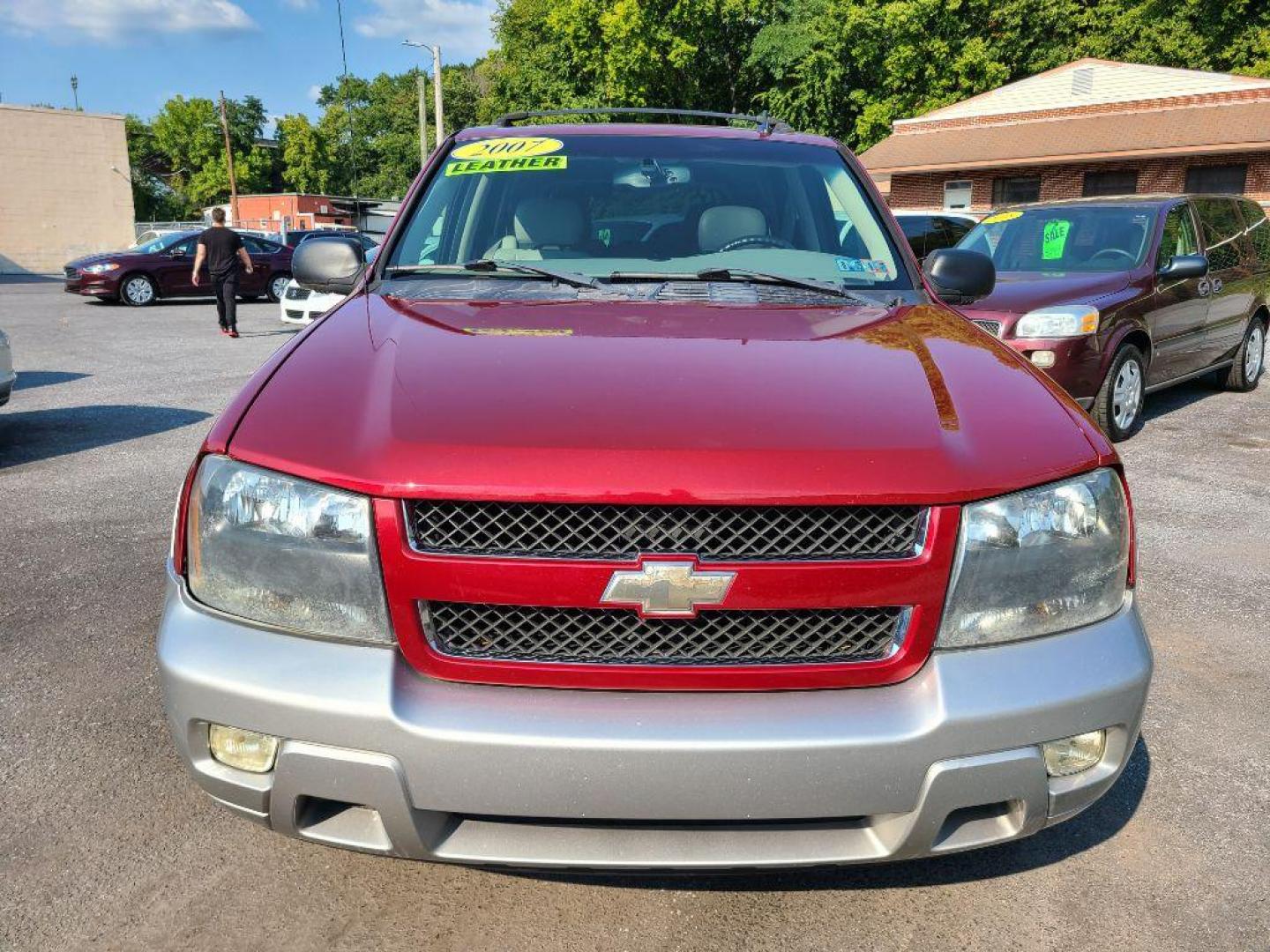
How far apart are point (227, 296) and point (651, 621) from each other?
544 inches

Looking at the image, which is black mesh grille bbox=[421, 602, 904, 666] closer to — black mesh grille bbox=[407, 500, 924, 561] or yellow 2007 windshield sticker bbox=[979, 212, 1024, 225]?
black mesh grille bbox=[407, 500, 924, 561]

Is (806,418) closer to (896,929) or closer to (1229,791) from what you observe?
(896,929)

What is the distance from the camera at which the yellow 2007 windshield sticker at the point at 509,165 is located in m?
3.48

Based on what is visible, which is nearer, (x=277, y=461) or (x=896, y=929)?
(x=277, y=461)

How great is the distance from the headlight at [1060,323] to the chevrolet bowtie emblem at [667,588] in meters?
5.73

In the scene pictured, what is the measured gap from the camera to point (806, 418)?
6.49 ft

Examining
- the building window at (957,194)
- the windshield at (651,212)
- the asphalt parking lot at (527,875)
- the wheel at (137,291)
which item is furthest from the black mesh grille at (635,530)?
the building window at (957,194)

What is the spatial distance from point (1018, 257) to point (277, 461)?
7658 millimetres

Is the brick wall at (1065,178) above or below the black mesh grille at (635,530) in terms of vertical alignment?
above

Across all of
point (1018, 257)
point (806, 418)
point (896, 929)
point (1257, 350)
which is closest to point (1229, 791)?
point (896, 929)

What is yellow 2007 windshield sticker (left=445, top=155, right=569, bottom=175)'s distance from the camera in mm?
3484

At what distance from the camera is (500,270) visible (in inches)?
118

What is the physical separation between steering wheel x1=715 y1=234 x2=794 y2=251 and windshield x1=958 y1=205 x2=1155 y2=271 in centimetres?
532

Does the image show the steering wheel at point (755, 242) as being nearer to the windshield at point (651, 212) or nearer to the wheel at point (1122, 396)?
the windshield at point (651, 212)
